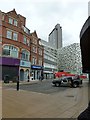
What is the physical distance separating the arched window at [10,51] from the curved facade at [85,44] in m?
34.7

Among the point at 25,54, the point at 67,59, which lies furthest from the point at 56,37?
the point at 25,54

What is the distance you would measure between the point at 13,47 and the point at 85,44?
37243mm

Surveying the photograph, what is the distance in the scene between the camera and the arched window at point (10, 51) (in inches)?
1429

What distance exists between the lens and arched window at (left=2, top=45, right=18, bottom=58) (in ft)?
→ 119

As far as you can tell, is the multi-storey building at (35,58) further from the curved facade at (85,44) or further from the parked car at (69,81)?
the curved facade at (85,44)

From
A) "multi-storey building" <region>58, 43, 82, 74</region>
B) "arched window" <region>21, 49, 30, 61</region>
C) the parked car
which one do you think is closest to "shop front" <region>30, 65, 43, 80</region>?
"arched window" <region>21, 49, 30, 61</region>

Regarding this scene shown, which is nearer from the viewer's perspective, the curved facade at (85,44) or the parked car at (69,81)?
the curved facade at (85,44)

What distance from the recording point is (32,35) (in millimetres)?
50250

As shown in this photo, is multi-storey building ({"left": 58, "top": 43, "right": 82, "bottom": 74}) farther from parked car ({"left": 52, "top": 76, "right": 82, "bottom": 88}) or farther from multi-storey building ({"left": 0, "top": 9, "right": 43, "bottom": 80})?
parked car ({"left": 52, "top": 76, "right": 82, "bottom": 88})

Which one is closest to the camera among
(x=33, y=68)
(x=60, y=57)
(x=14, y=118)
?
(x=14, y=118)

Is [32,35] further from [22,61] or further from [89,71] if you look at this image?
[89,71]

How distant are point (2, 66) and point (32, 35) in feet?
55.1

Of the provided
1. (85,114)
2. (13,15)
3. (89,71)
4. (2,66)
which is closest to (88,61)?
(89,71)

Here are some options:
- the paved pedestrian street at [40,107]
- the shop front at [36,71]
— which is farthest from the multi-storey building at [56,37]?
the paved pedestrian street at [40,107]
